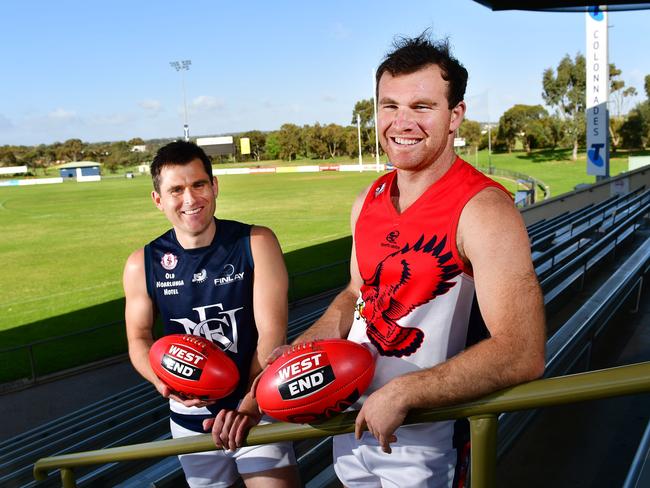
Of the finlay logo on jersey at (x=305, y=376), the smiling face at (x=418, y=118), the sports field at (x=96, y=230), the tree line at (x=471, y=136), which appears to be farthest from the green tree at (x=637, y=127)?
the finlay logo on jersey at (x=305, y=376)

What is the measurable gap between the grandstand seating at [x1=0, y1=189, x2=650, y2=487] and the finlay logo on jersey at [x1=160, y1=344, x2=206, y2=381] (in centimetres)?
58

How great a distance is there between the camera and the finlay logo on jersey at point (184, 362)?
7.04 feet

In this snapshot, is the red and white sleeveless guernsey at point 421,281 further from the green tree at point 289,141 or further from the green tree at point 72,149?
the green tree at point 72,149

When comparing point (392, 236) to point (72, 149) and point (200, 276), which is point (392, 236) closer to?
point (200, 276)

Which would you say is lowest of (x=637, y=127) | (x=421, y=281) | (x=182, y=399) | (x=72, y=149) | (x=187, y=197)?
(x=182, y=399)

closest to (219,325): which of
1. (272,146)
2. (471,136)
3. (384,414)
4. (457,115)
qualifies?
(384,414)

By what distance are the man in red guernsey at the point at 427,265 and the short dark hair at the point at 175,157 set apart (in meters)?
0.85

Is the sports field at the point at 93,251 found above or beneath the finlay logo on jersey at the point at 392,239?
beneath

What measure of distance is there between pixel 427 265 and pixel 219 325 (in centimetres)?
104

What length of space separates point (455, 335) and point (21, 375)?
9.43 metres

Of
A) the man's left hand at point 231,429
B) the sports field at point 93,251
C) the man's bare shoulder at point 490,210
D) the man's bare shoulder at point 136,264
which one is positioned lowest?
the sports field at point 93,251

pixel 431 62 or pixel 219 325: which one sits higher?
pixel 431 62

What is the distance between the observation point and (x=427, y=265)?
169 cm

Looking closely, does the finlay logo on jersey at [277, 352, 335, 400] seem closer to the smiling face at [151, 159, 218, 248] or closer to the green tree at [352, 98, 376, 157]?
the smiling face at [151, 159, 218, 248]
